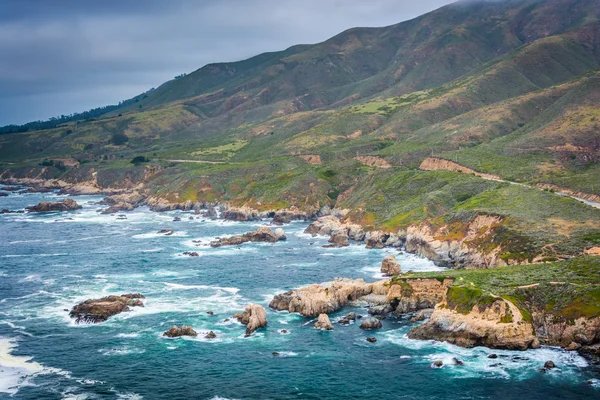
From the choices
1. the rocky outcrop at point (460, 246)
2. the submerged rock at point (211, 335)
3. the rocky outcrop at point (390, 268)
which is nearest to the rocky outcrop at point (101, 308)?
the submerged rock at point (211, 335)

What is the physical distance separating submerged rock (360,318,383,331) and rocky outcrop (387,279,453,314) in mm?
6582

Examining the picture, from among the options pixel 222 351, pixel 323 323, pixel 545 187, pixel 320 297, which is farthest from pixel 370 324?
pixel 545 187

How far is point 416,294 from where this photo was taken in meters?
93.6

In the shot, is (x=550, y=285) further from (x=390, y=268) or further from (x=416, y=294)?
(x=390, y=268)

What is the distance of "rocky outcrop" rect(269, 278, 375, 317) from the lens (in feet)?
310

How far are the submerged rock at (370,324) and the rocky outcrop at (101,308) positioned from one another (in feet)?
121

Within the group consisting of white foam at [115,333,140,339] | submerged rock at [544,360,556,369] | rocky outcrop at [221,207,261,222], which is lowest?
submerged rock at [544,360,556,369]

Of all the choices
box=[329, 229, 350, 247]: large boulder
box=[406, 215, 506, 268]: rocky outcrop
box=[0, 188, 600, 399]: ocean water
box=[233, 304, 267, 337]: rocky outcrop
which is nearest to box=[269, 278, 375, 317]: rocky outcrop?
box=[0, 188, 600, 399]: ocean water

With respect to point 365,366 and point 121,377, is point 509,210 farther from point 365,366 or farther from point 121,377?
point 121,377

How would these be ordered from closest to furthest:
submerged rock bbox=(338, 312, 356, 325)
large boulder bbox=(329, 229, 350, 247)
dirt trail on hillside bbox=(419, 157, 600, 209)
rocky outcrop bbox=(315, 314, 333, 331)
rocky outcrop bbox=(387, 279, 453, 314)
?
rocky outcrop bbox=(315, 314, 333, 331) → submerged rock bbox=(338, 312, 356, 325) → rocky outcrop bbox=(387, 279, 453, 314) → dirt trail on hillside bbox=(419, 157, 600, 209) → large boulder bbox=(329, 229, 350, 247)

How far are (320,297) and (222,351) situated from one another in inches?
803

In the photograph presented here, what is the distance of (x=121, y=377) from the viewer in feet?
240

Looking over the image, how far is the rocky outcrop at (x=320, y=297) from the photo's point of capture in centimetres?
9438

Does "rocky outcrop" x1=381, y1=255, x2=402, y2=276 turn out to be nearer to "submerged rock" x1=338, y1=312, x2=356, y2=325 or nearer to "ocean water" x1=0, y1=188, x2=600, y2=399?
"ocean water" x1=0, y1=188, x2=600, y2=399
